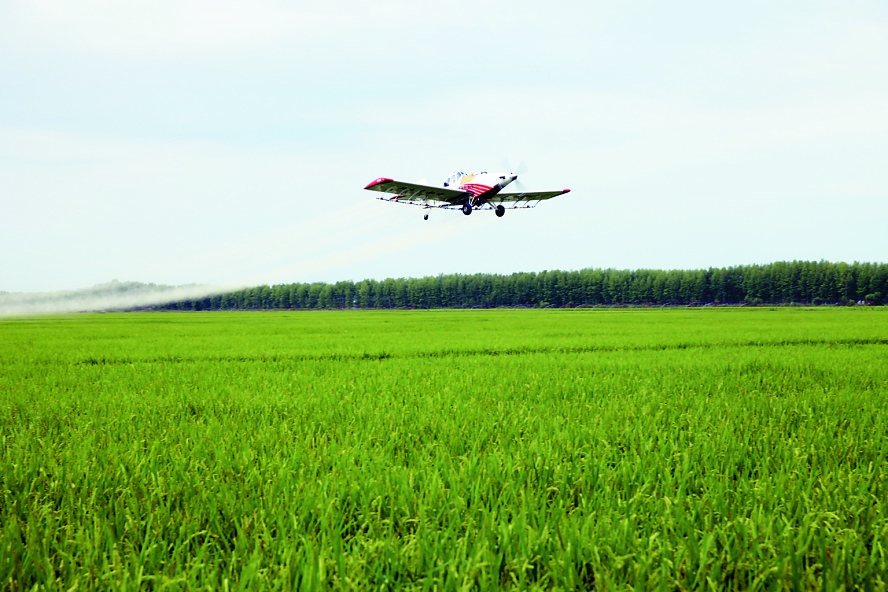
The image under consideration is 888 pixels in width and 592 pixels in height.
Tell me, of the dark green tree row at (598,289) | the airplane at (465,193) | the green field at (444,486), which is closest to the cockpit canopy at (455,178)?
the airplane at (465,193)

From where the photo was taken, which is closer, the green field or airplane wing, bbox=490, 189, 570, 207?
the green field

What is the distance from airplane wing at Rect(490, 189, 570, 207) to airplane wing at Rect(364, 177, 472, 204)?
1556 millimetres

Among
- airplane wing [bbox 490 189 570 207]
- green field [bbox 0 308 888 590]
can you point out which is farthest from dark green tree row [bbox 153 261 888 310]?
green field [bbox 0 308 888 590]

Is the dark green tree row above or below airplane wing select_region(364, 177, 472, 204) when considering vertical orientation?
below

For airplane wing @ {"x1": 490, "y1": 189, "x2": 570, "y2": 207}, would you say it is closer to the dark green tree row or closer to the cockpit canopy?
the cockpit canopy

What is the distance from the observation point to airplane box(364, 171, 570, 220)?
89.9 feet

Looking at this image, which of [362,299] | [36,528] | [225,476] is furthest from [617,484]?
[362,299]

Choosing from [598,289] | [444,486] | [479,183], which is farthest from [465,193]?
[598,289]

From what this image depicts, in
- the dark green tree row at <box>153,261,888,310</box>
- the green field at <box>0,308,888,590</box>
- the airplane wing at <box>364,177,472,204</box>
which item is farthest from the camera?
the dark green tree row at <box>153,261,888,310</box>

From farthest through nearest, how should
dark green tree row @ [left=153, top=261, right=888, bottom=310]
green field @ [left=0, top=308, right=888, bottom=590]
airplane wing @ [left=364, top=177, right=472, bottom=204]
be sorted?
dark green tree row @ [left=153, top=261, right=888, bottom=310], airplane wing @ [left=364, top=177, right=472, bottom=204], green field @ [left=0, top=308, right=888, bottom=590]

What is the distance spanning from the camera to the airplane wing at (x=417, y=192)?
88.7 feet

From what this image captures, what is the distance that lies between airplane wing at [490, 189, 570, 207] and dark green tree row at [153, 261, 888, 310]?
445 feet

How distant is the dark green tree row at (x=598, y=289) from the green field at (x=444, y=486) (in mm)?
156643

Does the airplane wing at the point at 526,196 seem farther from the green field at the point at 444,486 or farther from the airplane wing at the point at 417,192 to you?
the green field at the point at 444,486
